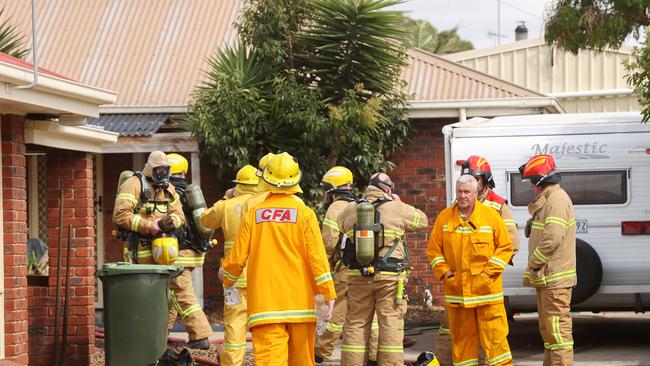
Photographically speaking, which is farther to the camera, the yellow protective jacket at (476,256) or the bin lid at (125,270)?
the bin lid at (125,270)

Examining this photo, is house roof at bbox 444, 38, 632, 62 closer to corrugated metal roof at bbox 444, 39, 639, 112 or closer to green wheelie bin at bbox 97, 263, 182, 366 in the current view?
corrugated metal roof at bbox 444, 39, 639, 112

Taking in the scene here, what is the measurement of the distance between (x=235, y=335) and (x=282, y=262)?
235cm

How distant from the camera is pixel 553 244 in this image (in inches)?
422

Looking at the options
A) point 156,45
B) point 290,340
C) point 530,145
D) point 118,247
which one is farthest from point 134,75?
point 290,340

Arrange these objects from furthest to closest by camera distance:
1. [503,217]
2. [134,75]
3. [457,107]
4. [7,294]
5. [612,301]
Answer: [134,75]
[457,107]
[612,301]
[503,217]
[7,294]

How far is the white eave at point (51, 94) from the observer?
917 cm

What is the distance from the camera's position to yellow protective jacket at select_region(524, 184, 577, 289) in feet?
35.2

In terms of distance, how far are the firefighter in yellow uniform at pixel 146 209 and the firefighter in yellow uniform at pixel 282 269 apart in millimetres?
2648

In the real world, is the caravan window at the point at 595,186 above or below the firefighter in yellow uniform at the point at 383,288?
above

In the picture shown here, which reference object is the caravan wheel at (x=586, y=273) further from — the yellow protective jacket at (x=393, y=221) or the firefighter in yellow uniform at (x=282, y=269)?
the firefighter in yellow uniform at (x=282, y=269)

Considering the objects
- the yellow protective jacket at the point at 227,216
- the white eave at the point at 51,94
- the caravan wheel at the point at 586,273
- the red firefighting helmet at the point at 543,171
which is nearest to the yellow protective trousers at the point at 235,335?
the yellow protective jacket at the point at 227,216

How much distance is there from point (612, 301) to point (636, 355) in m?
0.62

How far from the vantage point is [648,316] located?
17.1 metres

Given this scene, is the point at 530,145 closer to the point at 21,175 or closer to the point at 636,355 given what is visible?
the point at 636,355
